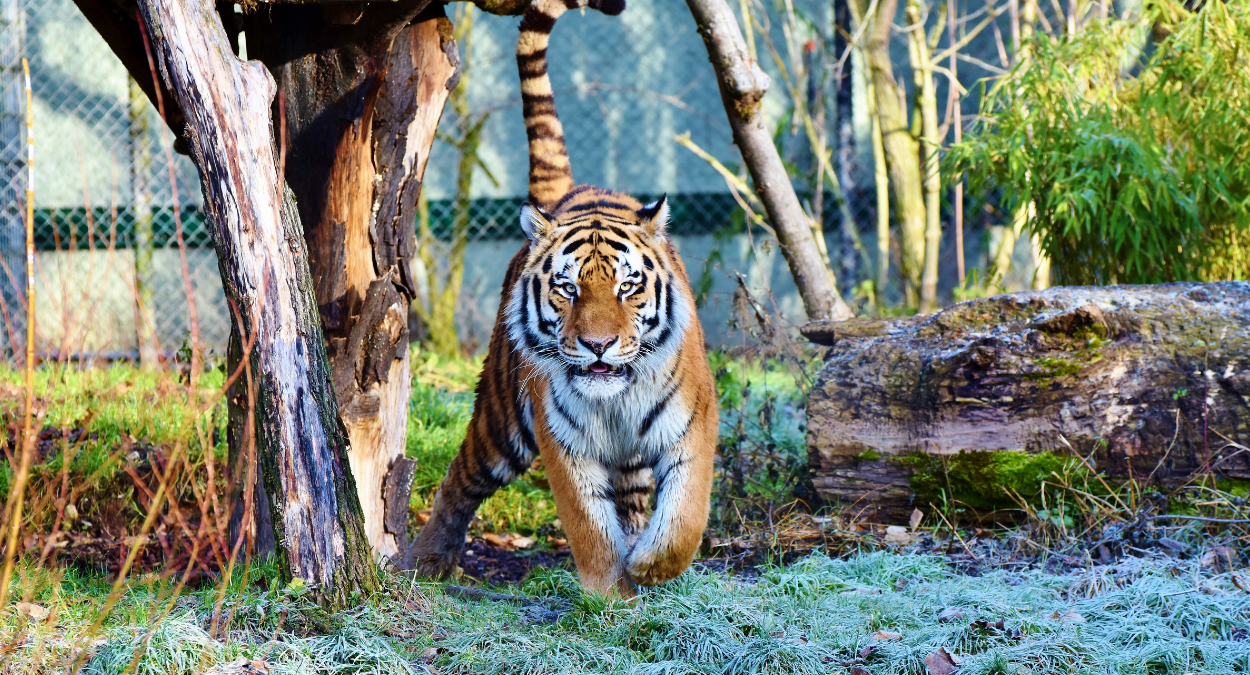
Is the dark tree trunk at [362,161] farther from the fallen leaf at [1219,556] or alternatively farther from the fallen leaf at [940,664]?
the fallen leaf at [1219,556]

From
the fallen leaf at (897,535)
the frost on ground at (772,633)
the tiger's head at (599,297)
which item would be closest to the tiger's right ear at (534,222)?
the tiger's head at (599,297)

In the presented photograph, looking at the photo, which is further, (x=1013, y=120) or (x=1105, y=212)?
(x=1013, y=120)

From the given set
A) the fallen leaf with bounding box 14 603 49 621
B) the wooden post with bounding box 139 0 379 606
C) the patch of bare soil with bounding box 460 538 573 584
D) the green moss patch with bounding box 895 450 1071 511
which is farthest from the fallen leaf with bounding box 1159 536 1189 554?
the fallen leaf with bounding box 14 603 49 621

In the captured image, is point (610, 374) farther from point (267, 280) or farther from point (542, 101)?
point (542, 101)

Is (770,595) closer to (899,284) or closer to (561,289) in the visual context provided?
(561,289)

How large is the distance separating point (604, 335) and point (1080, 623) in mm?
1566

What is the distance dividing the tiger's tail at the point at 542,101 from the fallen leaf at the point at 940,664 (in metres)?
2.05

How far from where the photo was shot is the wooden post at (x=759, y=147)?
160 inches

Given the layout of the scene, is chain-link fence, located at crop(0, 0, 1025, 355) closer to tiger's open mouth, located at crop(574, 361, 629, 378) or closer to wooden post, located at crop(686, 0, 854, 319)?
wooden post, located at crop(686, 0, 854, 319)

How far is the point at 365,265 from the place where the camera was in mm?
3275

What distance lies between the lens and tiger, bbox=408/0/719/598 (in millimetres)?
3000

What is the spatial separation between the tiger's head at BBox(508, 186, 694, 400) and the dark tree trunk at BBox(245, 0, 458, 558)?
0.45m

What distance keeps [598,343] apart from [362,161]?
3.31ft

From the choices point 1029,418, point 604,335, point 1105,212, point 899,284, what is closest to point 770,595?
point 604,335
